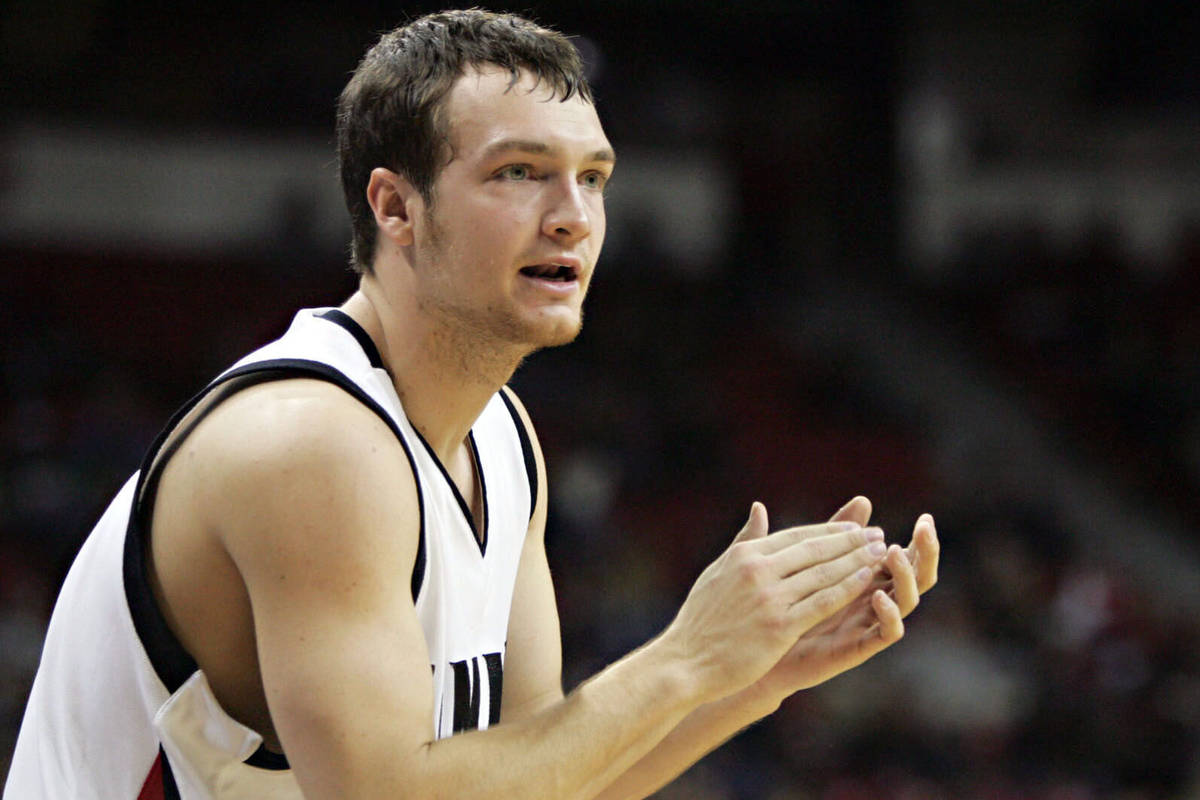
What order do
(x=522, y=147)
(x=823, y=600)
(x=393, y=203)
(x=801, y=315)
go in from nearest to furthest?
(x=823, y=600)
(x=522, y=147)
(x=393, y=203)
(x=801, y=315)

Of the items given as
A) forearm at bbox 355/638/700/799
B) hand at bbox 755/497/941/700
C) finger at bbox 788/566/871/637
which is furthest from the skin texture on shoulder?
hand at bbox 755/497/941/700

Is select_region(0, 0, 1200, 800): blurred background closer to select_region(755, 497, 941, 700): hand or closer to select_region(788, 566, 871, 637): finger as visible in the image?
select_region(755, 497, 941, 700): hand

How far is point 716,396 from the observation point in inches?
482

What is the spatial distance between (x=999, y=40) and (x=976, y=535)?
712cm

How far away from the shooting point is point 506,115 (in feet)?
8.09

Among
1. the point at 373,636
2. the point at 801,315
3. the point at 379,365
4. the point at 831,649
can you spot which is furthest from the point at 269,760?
the point at 801,315


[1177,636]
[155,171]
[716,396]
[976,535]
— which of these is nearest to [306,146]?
[155,171]

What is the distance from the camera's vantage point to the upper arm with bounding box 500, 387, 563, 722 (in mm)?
2924

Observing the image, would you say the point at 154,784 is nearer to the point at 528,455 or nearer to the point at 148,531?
the point at 148,531

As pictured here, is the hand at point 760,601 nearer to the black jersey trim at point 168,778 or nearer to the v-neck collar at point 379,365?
the v-neck collar at point 379,365

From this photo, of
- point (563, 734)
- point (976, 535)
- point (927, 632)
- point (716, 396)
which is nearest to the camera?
point (563, 734)

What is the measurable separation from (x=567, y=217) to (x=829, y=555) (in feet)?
2.28

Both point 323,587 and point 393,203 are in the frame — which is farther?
point 393,203

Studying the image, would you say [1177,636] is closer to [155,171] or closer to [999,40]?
[999,40]
